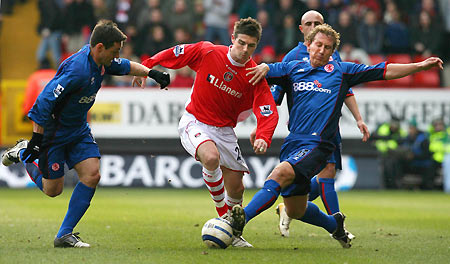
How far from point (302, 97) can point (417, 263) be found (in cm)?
193

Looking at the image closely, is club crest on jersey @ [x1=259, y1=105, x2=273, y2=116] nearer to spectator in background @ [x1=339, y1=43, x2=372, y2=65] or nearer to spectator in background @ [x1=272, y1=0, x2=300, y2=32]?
spectator in background @ [x1=339, y1=43, x2=372, y2=65]

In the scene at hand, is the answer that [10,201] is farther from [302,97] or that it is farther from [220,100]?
[302,97]

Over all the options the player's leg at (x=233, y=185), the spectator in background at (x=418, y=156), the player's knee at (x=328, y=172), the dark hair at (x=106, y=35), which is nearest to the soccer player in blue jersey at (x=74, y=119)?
the dark hair at (x=106, y=35)

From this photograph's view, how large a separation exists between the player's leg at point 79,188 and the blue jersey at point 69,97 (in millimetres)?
161

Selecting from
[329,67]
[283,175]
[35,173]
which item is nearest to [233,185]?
[283,175]

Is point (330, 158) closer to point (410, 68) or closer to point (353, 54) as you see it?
point (410, 68)

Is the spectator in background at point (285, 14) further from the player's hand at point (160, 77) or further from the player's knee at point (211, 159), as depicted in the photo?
the player's knee at point (211, 159)

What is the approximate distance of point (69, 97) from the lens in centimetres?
767

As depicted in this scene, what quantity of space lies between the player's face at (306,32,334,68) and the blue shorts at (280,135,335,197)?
799 millimetres

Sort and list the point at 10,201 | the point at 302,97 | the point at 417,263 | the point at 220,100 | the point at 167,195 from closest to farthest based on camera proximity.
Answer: the point at 417,263
the point at 302,97
the point at 220,100
the point at 10,201
the point at 167,195

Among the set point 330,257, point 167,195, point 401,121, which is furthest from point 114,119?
point 330,257

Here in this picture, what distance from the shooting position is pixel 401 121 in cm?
1933

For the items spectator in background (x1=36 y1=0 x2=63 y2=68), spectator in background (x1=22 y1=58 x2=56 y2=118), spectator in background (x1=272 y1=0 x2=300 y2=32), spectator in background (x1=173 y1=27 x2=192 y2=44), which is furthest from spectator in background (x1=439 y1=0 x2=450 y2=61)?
spectator in background (x1=22 y1=58 x2=56 y2=118)

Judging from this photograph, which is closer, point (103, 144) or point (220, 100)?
point (220, 100)
